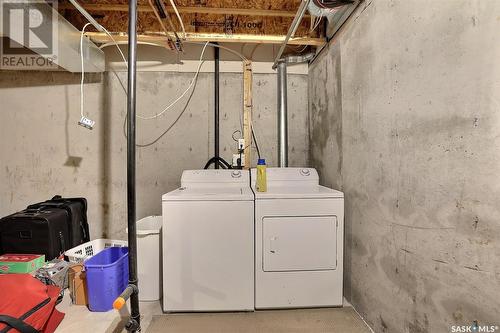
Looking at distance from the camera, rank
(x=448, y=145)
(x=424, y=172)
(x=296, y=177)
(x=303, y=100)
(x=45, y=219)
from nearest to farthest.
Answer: (x=448, y=145)
(x=424, y=172)
(x=45, y=219)
(x=296, y=177)
(x=303, y=100)

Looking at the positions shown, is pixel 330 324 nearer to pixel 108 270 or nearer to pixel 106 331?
pixel 106 331

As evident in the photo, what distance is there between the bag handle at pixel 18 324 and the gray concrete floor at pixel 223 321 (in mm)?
353

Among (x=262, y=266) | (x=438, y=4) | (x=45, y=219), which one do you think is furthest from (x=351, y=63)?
(x=45, y=219)

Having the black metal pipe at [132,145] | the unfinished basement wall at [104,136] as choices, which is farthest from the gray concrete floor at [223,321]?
the unfinished basement wall at [104,136]

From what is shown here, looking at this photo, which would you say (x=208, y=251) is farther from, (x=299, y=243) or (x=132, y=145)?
(x=132, y=145)

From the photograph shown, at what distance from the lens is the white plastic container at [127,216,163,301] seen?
1.88 m

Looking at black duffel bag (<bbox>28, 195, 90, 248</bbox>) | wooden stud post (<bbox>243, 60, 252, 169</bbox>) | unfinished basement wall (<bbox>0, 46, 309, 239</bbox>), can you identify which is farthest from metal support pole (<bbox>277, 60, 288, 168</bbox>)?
black duffel bag (<bbox>28, 195, 90, 248</bbox>)

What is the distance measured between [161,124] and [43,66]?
1.20 m

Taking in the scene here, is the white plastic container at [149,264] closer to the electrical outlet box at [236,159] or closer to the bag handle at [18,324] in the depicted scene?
the bag handle at [18,324]

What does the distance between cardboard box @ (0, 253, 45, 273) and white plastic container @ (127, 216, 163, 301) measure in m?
0.77

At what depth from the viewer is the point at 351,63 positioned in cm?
176

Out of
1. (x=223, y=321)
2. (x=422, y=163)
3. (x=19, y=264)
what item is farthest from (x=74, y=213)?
(x=422, y=163)

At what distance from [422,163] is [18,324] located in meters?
2.10

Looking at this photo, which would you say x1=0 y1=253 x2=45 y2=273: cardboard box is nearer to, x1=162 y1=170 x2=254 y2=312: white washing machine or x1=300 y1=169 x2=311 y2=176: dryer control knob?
x1=162 y1=170 x2=254 y2=312: white washing machine
